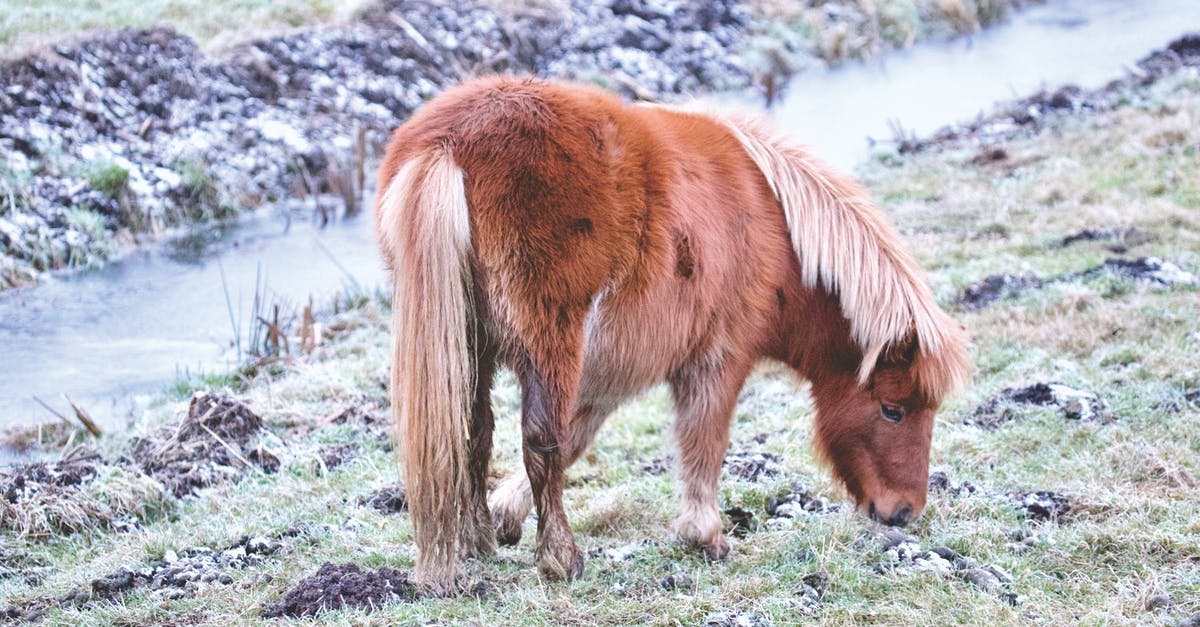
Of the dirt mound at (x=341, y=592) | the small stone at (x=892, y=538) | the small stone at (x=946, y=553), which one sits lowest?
the small stone at (x=892, y=538)

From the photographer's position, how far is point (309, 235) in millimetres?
10422

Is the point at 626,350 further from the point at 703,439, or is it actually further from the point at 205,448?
the point at 205,448

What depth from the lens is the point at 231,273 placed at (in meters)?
9.46

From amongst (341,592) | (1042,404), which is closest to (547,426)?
(341,592)

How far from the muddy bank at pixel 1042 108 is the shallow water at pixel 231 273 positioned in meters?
0.47

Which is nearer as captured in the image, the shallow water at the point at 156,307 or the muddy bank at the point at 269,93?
the shallow water at the point at 156,307

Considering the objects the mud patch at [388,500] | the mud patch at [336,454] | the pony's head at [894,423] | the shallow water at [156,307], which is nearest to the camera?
the pony's head at [894,423]

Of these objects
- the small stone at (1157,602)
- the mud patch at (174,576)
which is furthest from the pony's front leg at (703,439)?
the mud patch at (174,576)

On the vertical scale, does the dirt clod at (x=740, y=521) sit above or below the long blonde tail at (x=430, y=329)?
below

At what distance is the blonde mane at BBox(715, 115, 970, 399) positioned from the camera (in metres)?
4.38

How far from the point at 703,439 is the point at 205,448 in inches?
111

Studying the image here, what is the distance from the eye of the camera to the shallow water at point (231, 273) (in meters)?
7.53

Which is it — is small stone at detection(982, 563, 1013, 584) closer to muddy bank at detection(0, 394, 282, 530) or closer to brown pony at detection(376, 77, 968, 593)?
brown pony at detection(376, 77, 968, 593)

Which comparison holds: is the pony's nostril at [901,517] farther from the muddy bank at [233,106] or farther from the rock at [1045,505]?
the muddy bank at [233,106]
